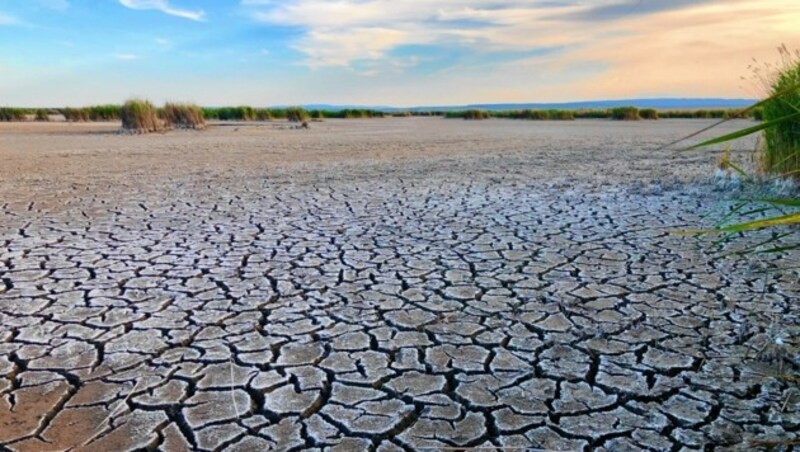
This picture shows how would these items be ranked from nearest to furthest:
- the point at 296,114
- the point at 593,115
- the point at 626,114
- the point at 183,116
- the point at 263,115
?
the point at 183,116
the point at 296,114
the point at 263,115
the point at 626,114
the point at 593,115

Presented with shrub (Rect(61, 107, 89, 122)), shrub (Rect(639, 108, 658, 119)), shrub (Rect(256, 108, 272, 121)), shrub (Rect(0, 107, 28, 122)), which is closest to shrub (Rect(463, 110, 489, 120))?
shrub (Rect(639, 108, 658, 119))

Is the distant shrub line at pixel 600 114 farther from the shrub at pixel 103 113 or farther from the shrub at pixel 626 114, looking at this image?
the shrub at pixel 103 113

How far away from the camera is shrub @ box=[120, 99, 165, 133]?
18.6m

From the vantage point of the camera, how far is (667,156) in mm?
11258

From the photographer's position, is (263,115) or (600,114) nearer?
(263,115)

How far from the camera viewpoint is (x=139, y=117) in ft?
60.9

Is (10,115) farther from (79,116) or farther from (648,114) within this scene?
(648,114)

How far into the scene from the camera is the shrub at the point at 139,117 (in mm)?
18609

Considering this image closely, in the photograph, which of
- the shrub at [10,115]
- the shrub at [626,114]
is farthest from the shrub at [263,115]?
the shrub at [626,114]

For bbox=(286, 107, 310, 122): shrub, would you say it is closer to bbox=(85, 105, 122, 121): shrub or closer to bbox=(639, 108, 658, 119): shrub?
bbox=(85, 105, 122, 121): shrub

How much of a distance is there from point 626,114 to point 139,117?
2299 cm

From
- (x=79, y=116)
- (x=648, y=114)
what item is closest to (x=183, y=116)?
(x=79, y=116)

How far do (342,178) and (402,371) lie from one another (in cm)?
610

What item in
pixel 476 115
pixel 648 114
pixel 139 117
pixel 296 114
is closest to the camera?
pixel 139 117
